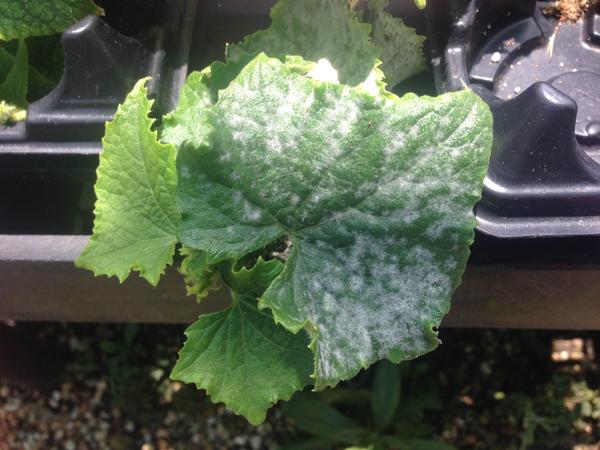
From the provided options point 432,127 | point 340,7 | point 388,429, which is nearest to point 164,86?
point 340,7

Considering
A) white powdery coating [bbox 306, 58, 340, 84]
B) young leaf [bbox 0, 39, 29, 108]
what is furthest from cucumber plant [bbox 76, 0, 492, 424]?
young leaf [bbox 0, 39, 29, 108]

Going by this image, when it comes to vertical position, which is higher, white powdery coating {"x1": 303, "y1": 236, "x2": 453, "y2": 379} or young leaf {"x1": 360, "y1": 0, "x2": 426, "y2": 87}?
young leaf {"x1": 360, "y1": 0, "x2": 426, "y2": 87}

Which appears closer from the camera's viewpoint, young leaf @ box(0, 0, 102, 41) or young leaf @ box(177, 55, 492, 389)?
young leaf @ box(177, 55, 492, 389)

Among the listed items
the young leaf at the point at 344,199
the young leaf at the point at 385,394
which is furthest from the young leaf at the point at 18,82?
the young leaf at the point at 385,394

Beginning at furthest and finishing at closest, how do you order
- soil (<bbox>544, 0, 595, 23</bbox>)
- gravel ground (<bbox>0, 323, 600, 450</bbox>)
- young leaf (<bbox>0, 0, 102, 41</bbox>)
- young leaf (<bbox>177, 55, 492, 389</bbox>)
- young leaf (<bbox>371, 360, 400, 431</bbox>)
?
gravel ground (<bbox>0, 323, 600, 450</bbox>) → young leaf (<bbox>371, 360, 400, 431</bbox>) → soil (<bbox>544, 0, 595, 23</bbox>) → young leaf (<bbox>0, 0, 102, 41</bbox>) → young leaf (<bbox>177, 55, 492, 389</bbox>)

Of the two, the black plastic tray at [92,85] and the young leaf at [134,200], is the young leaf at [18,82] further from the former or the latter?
the young leaf at [134,200]

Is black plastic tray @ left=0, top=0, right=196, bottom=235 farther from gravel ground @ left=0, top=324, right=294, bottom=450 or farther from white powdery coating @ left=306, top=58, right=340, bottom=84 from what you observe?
gravel ground @ left=0, top=324, right=294, bottom=450
